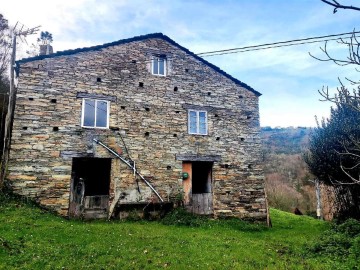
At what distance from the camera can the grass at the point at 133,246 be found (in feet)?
21.9

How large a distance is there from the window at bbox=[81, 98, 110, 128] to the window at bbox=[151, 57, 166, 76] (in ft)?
9.76

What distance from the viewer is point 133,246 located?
7.96 meters

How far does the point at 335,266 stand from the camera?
7.05m

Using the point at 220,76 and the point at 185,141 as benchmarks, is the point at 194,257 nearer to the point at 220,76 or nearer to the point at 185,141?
the point at 185,141

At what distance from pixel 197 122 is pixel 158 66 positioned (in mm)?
3414

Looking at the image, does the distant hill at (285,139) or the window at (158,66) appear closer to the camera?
the window at (158,66)

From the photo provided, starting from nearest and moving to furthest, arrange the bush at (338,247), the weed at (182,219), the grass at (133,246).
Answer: the grass at (133,246), the bush at (338,247), the weed at (182,219)

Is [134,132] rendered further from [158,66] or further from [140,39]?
[140,39]

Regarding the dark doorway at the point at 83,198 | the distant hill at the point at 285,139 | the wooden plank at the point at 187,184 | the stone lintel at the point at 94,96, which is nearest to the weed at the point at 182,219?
the wooden plank at the point at 187,184

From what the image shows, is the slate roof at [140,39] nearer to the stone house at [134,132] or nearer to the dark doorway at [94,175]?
the stone house at [134,132]

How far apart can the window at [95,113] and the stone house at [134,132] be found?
0.04m

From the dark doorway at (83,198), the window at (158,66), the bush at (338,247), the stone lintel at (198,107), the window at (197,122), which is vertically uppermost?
the window at (158,66)

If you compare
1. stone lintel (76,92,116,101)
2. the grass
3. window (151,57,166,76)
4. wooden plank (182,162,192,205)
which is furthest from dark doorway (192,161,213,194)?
stone lintel (76,92,116,101)

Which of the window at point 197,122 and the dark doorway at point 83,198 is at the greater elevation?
the window at point 197,122
